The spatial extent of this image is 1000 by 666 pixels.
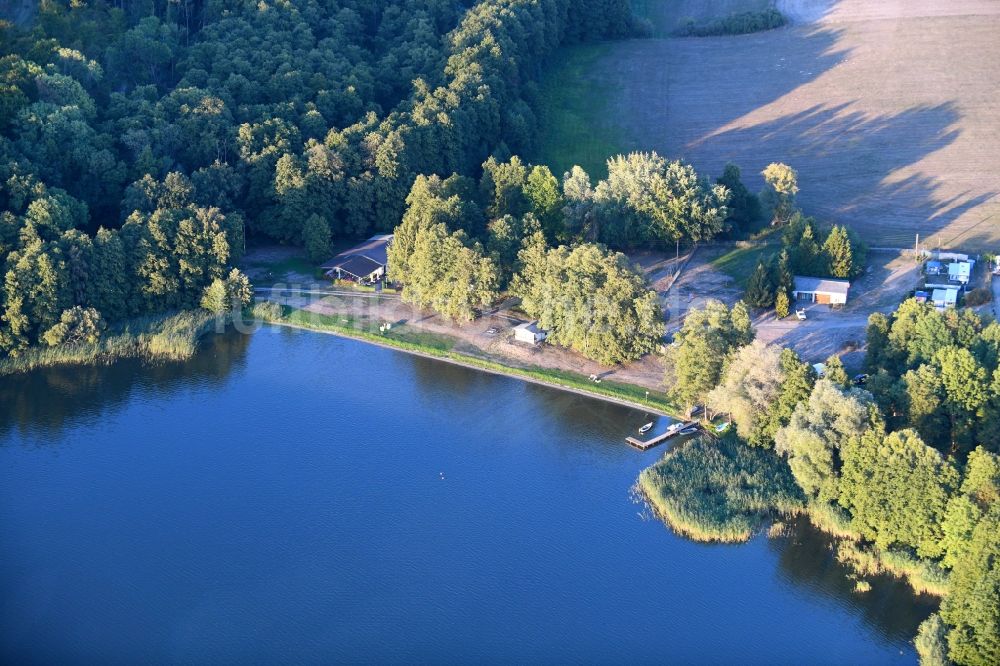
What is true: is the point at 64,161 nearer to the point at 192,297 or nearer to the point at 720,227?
the point at 192,297

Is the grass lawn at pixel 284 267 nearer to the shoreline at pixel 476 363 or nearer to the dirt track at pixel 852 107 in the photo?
the shoreline at pixel 476 363

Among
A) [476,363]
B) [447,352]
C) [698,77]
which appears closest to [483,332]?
[447,352]

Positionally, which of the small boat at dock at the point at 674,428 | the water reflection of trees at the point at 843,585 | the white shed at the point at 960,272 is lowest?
the water reflection of trees at the point at 843,585

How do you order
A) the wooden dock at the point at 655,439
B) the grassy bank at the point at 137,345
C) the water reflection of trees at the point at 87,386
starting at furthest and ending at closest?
1. the grassy bank at the point at 137,345
2. the water reflection of trees at the point at 87,386
3. the wooden dock at the point at 655,439

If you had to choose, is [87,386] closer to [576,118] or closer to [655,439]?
[655,439]

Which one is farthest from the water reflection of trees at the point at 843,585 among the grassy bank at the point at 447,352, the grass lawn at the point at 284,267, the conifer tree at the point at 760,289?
the grass lawn at the point at 284,267

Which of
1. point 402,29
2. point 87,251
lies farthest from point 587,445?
point 402,29
